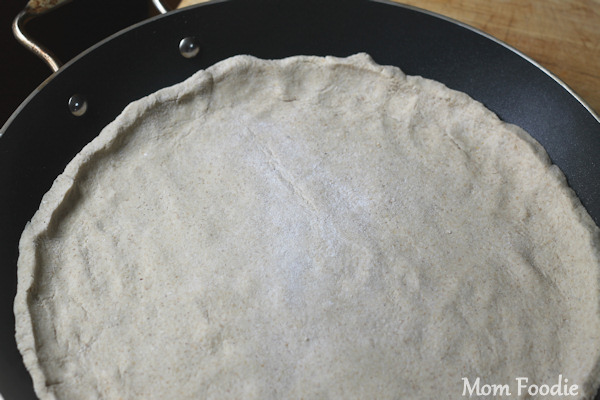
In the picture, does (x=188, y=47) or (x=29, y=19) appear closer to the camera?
(x=29, y=19)

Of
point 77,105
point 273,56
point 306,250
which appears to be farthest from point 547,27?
point 77,105

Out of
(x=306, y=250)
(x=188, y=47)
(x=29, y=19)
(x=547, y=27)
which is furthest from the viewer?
(x=547, y=27)

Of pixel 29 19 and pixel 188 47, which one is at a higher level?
pixel 29 19

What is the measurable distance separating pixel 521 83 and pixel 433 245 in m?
0.50

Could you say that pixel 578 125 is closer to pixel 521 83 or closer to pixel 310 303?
pixel 521 83

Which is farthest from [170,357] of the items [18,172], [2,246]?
[18,172]

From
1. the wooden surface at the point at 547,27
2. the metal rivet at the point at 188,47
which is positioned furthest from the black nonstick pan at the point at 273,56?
the wooden surface at the point at 547,27

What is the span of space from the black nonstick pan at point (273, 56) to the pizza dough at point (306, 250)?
0.07 meters

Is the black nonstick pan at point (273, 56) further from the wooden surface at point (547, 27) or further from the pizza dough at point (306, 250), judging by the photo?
the wooden surface at point (547, 27)

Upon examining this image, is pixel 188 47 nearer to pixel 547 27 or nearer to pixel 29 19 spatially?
pixel 29 19

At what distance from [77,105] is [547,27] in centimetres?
126

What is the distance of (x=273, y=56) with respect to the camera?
5.08 feet

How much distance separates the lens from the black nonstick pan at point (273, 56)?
133cm

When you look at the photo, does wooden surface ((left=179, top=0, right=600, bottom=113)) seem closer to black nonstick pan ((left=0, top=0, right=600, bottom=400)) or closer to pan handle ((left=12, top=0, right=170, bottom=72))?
black nonstick pan ((left=0, top=0, right=600, bottom=400))
